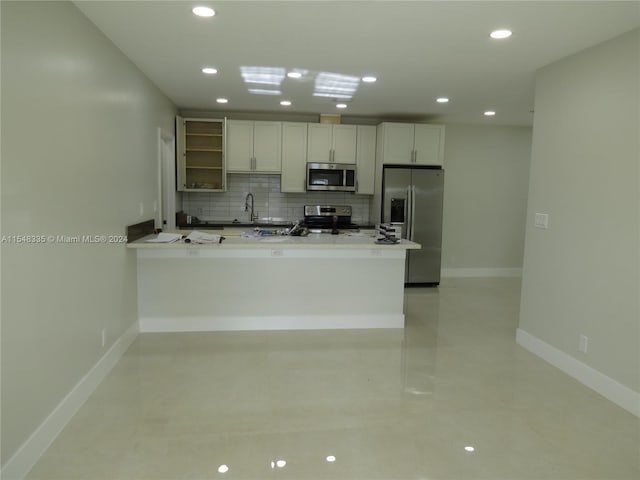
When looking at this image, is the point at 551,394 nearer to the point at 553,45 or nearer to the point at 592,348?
the point at 592,348

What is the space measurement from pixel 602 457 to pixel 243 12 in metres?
3.29

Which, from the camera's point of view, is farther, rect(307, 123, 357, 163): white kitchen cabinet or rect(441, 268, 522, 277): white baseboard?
rect(441, 268, 522, 277): white baseboard

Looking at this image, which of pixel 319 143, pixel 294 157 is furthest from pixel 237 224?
pixel 319 143

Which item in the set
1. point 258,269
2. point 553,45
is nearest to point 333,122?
point 258,269

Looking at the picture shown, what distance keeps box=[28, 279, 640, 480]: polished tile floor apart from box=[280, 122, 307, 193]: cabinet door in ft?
8.87

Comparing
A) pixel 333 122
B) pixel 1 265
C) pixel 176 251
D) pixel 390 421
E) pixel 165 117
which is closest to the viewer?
pixel 1 265

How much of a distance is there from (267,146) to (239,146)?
1.25ft

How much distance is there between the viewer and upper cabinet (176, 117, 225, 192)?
19.8ft

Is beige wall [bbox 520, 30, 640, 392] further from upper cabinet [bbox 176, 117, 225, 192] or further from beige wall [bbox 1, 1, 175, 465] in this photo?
upper cabinet [bbox 176, 117, 225, 192]

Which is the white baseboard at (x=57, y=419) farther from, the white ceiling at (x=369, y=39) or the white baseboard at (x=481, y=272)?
the white baseboard at (x=481, y=272)

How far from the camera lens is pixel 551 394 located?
3.16 m

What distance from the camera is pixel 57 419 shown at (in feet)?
8.21

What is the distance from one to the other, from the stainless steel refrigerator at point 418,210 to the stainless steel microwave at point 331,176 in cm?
50

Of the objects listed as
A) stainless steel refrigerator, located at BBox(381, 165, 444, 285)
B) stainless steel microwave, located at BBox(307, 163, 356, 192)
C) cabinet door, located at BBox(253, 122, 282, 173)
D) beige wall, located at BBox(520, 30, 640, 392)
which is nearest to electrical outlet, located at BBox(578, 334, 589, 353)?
beige wall, located at BBox(520, 30, 640, 392)
